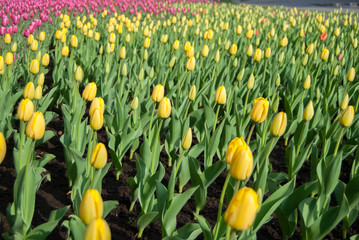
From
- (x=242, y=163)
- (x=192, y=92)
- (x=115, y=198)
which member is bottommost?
(x=115, y=198)

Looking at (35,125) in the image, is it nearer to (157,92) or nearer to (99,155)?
(99,155)

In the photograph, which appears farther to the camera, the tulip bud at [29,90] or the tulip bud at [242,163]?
the tulip bud at [29,90]

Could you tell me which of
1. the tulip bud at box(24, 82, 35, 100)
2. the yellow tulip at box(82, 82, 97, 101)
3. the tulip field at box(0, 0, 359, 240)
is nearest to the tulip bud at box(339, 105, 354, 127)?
the tulip field at box(0, 0, 359, 240)

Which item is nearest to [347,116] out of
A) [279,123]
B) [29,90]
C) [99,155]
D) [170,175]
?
[279,123]

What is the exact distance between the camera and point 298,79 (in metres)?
3.80

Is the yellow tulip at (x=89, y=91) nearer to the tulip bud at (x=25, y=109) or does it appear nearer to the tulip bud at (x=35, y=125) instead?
the tulip bud at (x=25, y=109)

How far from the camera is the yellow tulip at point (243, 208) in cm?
99

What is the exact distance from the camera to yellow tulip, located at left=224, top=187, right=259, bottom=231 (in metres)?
0.99

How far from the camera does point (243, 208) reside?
1.00m

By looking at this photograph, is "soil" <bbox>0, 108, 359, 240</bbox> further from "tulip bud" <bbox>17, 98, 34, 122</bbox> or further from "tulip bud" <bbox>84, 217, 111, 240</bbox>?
"tulip bud" <bbox>84, 217, 111, 240</bbox>

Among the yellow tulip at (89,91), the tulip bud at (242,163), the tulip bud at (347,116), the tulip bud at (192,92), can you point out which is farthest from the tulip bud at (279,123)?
the yellow tulip at (89,91)

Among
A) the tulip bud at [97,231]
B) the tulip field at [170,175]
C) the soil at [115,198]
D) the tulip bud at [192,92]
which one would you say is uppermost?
the tulip bud at [97,231]

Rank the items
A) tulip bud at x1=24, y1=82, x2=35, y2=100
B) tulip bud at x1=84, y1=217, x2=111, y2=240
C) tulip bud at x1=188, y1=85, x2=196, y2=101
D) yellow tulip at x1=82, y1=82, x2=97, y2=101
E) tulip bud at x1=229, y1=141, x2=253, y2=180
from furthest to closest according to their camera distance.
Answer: tulip bud at x1=188, y1=85, x2=196, y2=101 → tulip bud at x1=24, y1=82, x2=35, y2=100 → yellow tulip at x1=82, y1=82, x2=97, y2=101 → tulip bud at x1=229, y1=141, x2=253, y2=180 → tulip bud at x1=84, y1=217, x2=111, y2=240

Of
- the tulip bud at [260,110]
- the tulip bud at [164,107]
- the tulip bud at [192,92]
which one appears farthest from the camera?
the tulip bud at [192,92]
